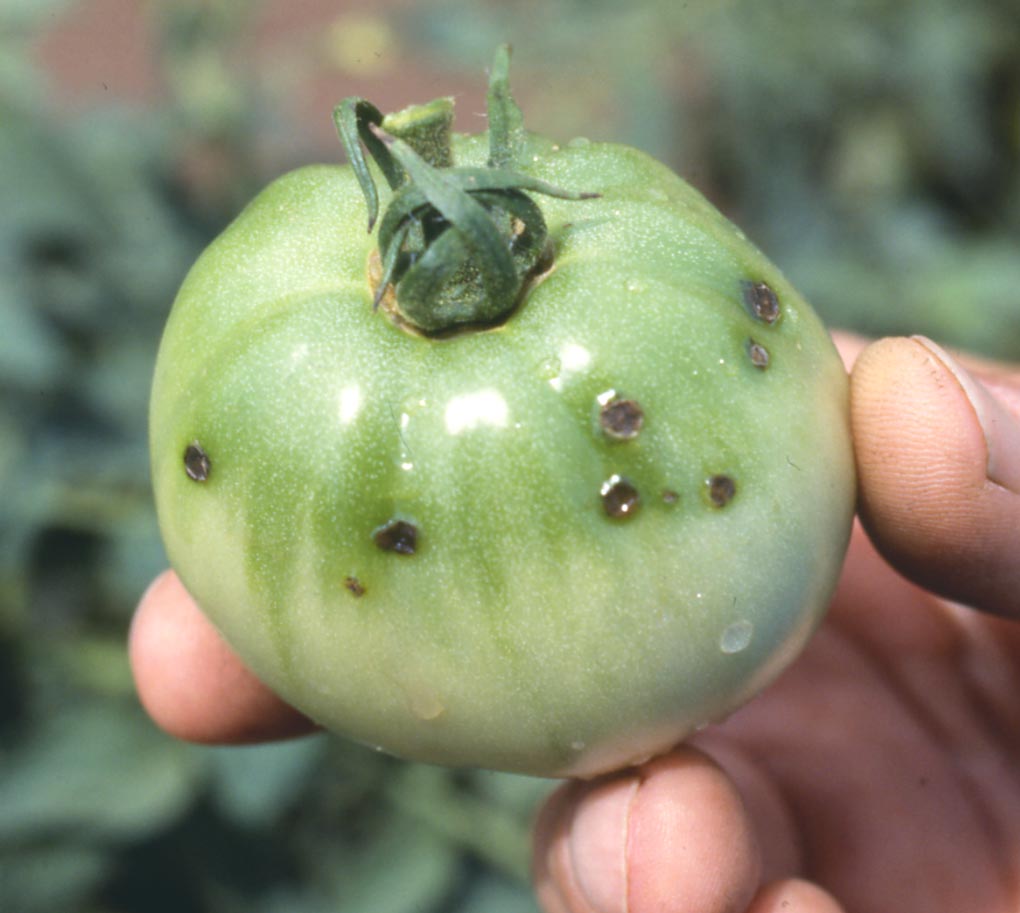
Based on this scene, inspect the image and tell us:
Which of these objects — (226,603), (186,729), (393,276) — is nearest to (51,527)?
(186,729)

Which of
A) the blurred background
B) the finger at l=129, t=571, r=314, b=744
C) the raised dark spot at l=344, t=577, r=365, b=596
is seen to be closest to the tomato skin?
the raised dark spot at l=344, t=577, r=365, b=596

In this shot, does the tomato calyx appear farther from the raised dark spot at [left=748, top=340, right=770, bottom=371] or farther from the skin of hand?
the skin of hand

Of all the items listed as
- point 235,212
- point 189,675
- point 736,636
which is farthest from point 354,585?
point 235,212

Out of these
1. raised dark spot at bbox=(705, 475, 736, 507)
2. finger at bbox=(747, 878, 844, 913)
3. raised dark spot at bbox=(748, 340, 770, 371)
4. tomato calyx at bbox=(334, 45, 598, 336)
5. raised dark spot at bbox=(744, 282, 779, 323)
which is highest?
tomato calyx at bbox=(334, 45, 598, 336)

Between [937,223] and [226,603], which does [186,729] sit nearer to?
[226,603]

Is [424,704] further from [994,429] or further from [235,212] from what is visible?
[235,212]
